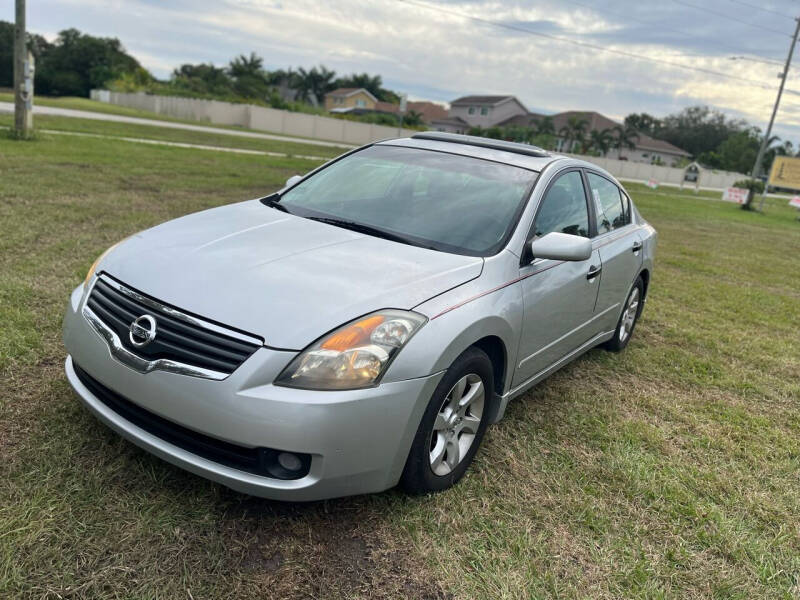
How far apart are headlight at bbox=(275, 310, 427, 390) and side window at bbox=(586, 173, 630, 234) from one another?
2379 mm

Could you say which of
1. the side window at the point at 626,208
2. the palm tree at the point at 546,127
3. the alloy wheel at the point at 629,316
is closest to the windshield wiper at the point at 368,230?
the side window at the point at 626,208

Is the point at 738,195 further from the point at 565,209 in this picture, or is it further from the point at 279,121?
the point at 279,121

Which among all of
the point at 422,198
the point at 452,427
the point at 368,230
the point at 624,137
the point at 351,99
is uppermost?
the point at 351,99

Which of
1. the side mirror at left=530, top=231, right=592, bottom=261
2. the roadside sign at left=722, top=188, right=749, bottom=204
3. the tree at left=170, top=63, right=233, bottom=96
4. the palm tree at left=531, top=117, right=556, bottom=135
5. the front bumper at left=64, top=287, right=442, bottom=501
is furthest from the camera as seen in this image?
the palm tree at left=531, top=117, right=556, bottom=135

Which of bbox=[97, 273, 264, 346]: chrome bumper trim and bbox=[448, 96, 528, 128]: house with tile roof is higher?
bbox=[448, 96, 528, 128]: house with tile roof

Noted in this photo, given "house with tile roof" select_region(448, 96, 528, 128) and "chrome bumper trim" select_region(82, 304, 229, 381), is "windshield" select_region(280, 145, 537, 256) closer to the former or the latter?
"chrome bumper trim" select_region(82, 304, 229, 381)

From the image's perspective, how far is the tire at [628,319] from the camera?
5160 mm

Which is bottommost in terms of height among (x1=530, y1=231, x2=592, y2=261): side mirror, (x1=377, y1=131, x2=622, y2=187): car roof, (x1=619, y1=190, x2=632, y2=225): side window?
(x1=530, y1=231, x2=592, y2=261): side mirror

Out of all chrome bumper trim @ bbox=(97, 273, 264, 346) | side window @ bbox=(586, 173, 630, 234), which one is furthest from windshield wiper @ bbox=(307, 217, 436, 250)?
side window @ bbox=(586, 173, 630, 234)

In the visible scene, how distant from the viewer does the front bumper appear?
2.26 metres

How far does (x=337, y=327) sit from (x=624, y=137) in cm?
7378

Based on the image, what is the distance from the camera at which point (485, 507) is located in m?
2.91

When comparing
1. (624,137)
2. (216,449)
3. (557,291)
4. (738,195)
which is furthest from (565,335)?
(624,137)

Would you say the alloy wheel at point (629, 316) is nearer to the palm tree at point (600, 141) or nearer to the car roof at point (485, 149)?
the car roof at point (485, 149)
